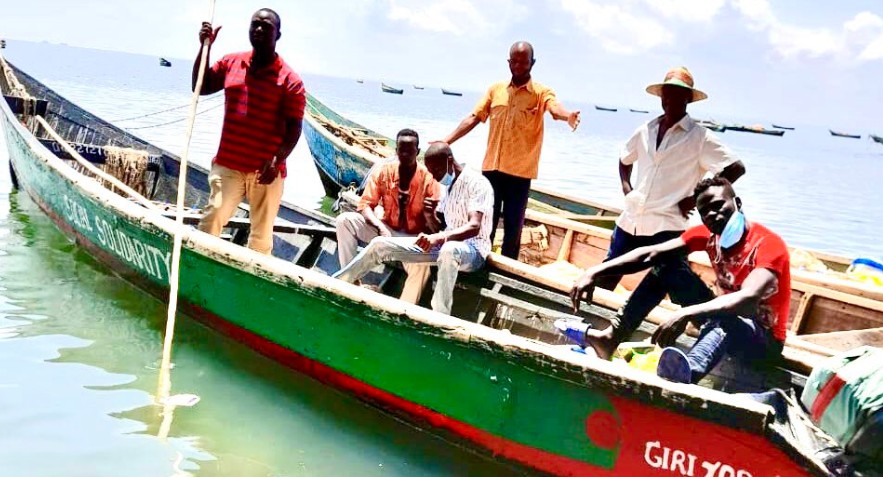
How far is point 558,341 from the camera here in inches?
172

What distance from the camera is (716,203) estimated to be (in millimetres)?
3283


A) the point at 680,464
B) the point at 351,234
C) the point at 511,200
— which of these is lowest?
the point at 680,464

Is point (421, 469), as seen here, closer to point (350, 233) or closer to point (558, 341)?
point (558, 341)

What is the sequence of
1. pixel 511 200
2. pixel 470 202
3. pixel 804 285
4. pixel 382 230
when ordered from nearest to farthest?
pixel 470 202 → pixel 382 230 → pixel 804 285 → pixel 511 200

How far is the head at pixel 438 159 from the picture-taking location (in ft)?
14.6

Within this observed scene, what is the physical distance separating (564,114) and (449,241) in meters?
1.46

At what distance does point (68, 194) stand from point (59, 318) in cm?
137

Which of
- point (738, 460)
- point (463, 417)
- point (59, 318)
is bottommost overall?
point (59, 318)

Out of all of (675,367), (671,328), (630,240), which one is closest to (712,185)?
(671,328)

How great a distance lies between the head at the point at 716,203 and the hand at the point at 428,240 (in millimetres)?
1601

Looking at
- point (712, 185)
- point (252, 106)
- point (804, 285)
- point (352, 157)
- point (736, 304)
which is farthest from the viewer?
point (352, 157)

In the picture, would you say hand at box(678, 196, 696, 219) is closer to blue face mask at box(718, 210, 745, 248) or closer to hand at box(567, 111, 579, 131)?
blue face mask at box(718, 210, 745, 248)

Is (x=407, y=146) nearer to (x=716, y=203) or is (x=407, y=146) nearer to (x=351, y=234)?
(x=351, y=234)

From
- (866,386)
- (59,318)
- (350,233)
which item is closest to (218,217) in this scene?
(350,233)
